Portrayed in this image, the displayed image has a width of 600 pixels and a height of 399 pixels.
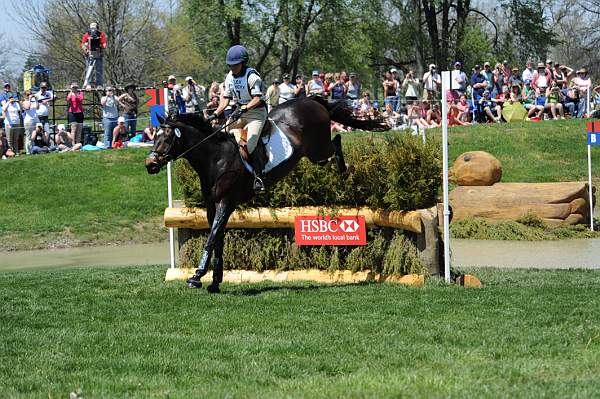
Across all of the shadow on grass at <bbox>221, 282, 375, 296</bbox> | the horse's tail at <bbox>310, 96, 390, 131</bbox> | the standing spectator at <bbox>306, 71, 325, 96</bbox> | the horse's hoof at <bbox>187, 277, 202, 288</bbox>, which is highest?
the standing spectator at <bbox>306, 71, 325, 96</bbox>

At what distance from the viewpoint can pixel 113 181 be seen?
2503cm

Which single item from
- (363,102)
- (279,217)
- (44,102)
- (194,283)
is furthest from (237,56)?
(44,102)

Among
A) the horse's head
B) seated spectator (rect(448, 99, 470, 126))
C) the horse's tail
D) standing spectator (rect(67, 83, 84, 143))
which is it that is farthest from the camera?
seated spectator (rect(448, 99, 470, 126))

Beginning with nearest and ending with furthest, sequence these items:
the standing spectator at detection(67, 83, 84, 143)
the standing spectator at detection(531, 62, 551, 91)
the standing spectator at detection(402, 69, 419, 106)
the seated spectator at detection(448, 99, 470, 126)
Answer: the standing spectator at detection(67, 83, 84, 143) → the standing spectator at detection(402, 69, 419, 106) → the standing spectator at detection(531, 62, 551, 91) → the seated spectator at detection(448, 99, 470, 126)

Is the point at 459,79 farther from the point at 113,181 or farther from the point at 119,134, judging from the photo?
the point at 113,181

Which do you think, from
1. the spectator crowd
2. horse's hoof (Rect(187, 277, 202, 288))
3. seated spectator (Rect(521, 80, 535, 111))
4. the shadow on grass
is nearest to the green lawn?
the shadow on grass

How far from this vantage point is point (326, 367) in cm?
701

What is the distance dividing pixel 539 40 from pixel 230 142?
1586 inches

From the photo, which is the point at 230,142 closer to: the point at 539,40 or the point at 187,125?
the point at 187,125

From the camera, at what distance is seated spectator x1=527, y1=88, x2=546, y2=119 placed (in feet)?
100

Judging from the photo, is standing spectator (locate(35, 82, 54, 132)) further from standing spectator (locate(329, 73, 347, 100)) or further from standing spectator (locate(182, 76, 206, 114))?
standing spectator (locate(329, 73, 347, 100))

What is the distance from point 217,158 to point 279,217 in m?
1.47

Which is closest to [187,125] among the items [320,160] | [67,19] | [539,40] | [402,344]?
[320,160]

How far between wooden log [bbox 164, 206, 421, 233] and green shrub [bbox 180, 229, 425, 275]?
194mm
